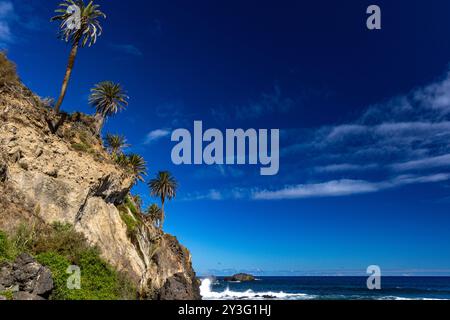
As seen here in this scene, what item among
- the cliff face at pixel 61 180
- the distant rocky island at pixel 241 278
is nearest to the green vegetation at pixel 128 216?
the cliff face at pixel 61 180

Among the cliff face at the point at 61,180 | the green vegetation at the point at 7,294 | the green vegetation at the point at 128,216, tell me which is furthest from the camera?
the green vegetation at the point at 128,216

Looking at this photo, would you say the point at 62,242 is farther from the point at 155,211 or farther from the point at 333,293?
the point at 333,293

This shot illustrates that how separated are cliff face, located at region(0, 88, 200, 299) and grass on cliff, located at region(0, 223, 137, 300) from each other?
62.9 inches

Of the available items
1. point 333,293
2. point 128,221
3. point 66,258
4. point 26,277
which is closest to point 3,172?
point 66,258

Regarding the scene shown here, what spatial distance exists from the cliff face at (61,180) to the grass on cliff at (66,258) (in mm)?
1598

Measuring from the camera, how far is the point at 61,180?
29500 millimetres

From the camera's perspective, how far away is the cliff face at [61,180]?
26172 millimetres

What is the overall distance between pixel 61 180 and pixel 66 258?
26.9 feet

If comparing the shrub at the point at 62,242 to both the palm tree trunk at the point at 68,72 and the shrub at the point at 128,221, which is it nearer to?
the shrub at the point at 128,221

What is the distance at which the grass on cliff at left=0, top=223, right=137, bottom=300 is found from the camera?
825 inches

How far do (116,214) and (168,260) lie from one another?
20306 millimetres

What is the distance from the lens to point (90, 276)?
24812 mm
